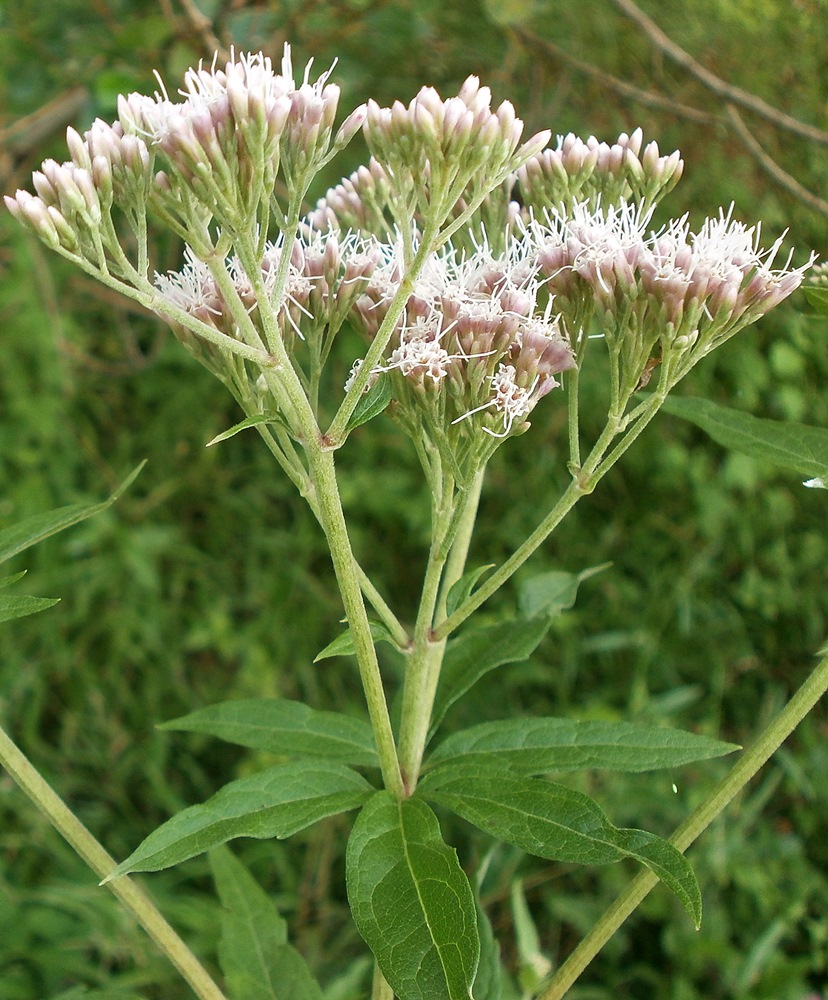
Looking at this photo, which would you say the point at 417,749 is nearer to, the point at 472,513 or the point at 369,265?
the point at 472,513

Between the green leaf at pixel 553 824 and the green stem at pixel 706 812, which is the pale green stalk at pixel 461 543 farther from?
the green stem at pixel 706 812

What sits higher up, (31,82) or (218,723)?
(31,82)

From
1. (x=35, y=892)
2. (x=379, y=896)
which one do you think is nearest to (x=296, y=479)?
(x=379, y=896)

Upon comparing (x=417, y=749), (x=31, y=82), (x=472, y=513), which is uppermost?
(x=31, y=82)

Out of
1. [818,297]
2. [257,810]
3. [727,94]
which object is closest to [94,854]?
[257,810]

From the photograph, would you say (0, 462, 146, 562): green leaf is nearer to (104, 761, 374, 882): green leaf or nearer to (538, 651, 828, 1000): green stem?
(104, 761, 374, 882): green leaf

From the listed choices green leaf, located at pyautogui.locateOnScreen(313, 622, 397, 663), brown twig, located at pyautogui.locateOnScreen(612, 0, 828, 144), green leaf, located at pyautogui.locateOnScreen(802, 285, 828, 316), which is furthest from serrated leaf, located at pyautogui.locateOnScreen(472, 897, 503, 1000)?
brown twig, located at pyautogui.locateOnScreen(612, 0, 828, 144)
